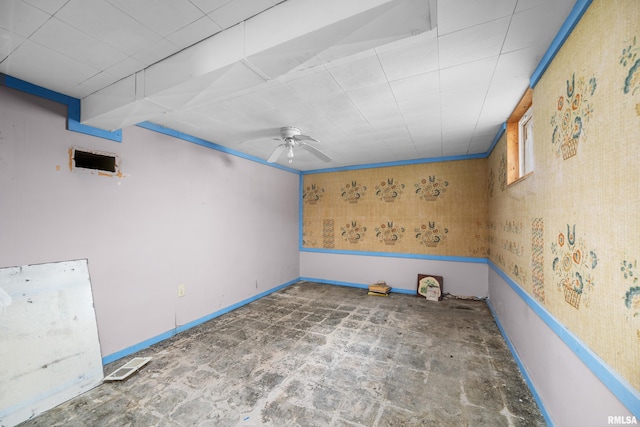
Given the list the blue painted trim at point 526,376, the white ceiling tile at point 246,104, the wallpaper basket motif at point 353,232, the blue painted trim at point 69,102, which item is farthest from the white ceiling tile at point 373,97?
the wallpaper basket motif at point 353,232

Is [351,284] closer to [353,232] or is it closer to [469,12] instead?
[353,232]

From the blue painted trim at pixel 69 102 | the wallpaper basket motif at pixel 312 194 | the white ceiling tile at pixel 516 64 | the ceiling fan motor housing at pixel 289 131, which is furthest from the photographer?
the wallpaper basket motif at pixel 312 194

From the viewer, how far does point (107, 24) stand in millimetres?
1457

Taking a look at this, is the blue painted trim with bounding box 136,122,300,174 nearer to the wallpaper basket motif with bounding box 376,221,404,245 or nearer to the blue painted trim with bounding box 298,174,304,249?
the blue painted trim with bounding box 298,174,304,249

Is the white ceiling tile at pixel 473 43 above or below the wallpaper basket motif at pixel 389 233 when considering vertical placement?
above

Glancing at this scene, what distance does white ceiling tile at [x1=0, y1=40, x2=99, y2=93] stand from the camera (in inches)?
66.7

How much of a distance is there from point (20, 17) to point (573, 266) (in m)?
3.41

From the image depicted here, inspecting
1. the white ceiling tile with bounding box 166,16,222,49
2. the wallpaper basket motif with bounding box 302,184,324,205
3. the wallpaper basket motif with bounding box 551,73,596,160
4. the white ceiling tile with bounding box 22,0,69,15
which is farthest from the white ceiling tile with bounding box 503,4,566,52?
the wallpaper basket motif with bounding box 302,184,324,205

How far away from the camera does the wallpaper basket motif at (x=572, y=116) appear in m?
1.36

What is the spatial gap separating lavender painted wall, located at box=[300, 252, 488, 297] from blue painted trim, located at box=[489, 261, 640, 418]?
2690mm

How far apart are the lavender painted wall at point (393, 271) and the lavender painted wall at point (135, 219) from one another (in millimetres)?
1533

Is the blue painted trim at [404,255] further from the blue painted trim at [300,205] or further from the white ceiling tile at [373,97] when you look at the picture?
the white ceiling tile at [373,97]

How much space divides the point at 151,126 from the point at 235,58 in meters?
2.07

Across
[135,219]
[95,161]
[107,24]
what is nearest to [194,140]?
[95,161]
